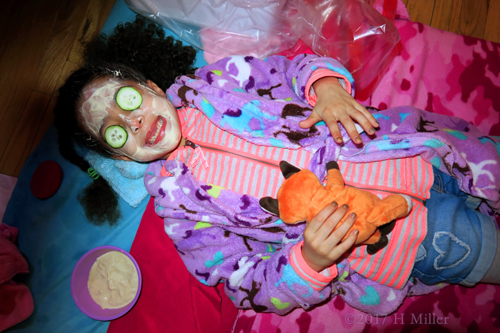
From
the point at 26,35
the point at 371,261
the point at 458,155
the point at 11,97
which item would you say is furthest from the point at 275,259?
the point at 26,35

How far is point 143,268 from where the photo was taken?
45.9 inches

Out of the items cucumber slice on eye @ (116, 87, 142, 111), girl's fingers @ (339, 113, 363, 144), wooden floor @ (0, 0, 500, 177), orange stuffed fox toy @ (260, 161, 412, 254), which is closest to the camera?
orange stuffed fox toy @ (260, 161, 412, 254)

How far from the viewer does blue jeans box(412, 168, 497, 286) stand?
0.79 meters

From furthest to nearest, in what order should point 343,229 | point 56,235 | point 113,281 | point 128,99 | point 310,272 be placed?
point 56,235 < point 113,281 < point 128,99 < point 310,272 < point 343,229

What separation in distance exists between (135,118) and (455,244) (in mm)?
984

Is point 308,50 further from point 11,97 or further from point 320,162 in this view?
point 11,97

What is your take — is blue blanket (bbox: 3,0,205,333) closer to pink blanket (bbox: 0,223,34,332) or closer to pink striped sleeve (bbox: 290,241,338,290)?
pink blanket (bbox: 0,223,34,332)

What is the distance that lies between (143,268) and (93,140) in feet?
1.78

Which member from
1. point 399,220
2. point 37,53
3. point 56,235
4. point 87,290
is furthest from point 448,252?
point 37,53

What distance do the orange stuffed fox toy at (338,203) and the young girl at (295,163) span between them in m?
0.13

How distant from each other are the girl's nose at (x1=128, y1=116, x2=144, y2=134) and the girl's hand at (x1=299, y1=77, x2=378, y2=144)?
48cm

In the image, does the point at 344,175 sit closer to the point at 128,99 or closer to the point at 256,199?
the point at 256,199

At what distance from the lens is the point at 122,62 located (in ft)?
3.65

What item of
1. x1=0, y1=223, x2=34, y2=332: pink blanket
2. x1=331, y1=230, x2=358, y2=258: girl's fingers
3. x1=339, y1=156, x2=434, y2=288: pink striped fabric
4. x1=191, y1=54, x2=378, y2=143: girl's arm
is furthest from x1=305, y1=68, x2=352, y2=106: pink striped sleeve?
x1=0, y1=223, x2=34, y2=332: pink blanket
